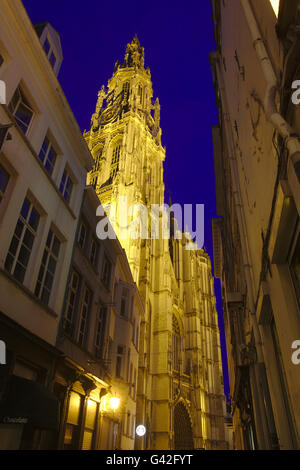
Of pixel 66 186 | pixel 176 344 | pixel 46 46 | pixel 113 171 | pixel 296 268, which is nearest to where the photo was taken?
pixel 296 268

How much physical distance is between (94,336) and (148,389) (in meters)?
21.8

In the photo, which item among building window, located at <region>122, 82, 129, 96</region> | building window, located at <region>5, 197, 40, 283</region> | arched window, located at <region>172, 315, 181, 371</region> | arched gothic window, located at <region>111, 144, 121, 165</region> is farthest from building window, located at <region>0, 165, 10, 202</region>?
building window, located at <region>122, 82, 129, 96</region>

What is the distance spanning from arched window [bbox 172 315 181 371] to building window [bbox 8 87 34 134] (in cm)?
3454

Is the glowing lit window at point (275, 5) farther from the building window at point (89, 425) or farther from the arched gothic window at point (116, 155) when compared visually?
the arched gothic window at point (116, 155)

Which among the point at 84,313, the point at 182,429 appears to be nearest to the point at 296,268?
the point at 84,313

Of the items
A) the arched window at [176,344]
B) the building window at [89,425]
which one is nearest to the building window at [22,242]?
the building window at [89,425]

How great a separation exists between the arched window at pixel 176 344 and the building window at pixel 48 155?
32.9 metres

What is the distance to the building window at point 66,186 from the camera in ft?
36.5

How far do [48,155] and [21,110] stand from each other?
5.28 feet

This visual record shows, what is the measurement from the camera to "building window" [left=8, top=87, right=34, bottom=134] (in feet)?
28.1

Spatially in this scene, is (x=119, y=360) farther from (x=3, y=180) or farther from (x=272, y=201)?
(x=272, y=201)

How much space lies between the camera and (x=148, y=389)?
3136cm

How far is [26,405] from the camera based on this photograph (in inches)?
262

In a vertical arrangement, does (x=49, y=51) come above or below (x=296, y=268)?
above
